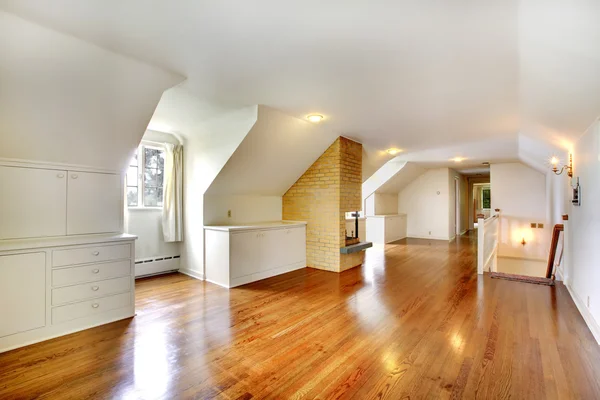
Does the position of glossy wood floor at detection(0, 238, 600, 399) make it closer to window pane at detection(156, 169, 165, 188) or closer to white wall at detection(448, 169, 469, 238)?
window pane at detection(156, 169, 165, 188)

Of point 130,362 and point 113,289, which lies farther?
point 113,289

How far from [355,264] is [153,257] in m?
3.61

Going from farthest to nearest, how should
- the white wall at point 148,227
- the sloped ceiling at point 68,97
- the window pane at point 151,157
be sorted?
the window pane at point 151,157, the white wall at point 148,227, the sloped ceiling at point 68,97

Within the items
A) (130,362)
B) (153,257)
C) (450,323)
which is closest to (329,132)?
(450,323)

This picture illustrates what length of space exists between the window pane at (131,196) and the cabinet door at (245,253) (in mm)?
1848

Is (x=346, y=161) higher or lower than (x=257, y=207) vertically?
higher

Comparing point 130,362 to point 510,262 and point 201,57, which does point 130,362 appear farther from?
point 510,262

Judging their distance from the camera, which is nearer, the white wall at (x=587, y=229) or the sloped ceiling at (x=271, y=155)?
the white wall at (x=587, y=229)

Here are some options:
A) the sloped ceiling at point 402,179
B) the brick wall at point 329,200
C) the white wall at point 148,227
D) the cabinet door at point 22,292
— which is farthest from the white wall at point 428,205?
the cabinet door at point 22,292

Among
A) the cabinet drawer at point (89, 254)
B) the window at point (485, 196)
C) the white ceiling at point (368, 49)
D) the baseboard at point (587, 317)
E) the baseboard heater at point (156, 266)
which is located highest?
the white ceiling at point (368, 49)

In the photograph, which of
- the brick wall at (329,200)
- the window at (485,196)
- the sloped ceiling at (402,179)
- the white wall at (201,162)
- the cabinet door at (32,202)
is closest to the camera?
the cabinet door at (32,202)

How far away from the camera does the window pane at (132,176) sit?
4660 mm

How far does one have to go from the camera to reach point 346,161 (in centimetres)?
525

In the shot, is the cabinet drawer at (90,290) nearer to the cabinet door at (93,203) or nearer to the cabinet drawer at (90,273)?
the cabinet drawer at (90,273)
